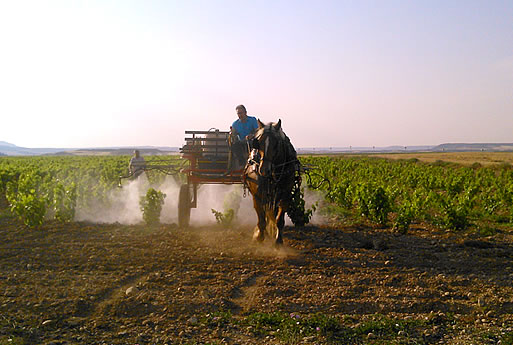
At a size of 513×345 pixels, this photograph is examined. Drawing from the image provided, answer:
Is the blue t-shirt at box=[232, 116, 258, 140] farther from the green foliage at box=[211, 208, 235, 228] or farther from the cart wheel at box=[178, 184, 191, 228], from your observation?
the green foliage at box=[211, 208, 235, 228]

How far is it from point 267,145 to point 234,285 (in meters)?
2.49

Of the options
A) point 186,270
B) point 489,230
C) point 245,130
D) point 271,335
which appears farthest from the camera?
point 489,230

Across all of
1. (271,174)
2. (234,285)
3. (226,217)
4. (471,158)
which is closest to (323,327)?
(234,285)

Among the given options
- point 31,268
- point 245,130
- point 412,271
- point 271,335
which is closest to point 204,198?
point 245,130

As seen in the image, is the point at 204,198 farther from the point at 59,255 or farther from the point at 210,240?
the point at 59,255

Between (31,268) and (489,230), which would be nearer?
(31,268)

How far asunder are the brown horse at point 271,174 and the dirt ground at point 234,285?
649 mm

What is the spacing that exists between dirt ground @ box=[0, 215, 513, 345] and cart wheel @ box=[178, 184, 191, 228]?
81 cm

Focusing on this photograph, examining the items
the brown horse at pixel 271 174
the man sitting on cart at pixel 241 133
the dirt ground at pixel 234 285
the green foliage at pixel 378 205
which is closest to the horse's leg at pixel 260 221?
the brown horse at pixel 271 174

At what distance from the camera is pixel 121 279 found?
6340mm

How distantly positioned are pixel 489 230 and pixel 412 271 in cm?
537

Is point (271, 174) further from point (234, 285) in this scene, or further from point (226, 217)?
point (226, 217)

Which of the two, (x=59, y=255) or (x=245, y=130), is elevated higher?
(x=245, y=130)

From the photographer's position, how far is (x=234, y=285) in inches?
237
